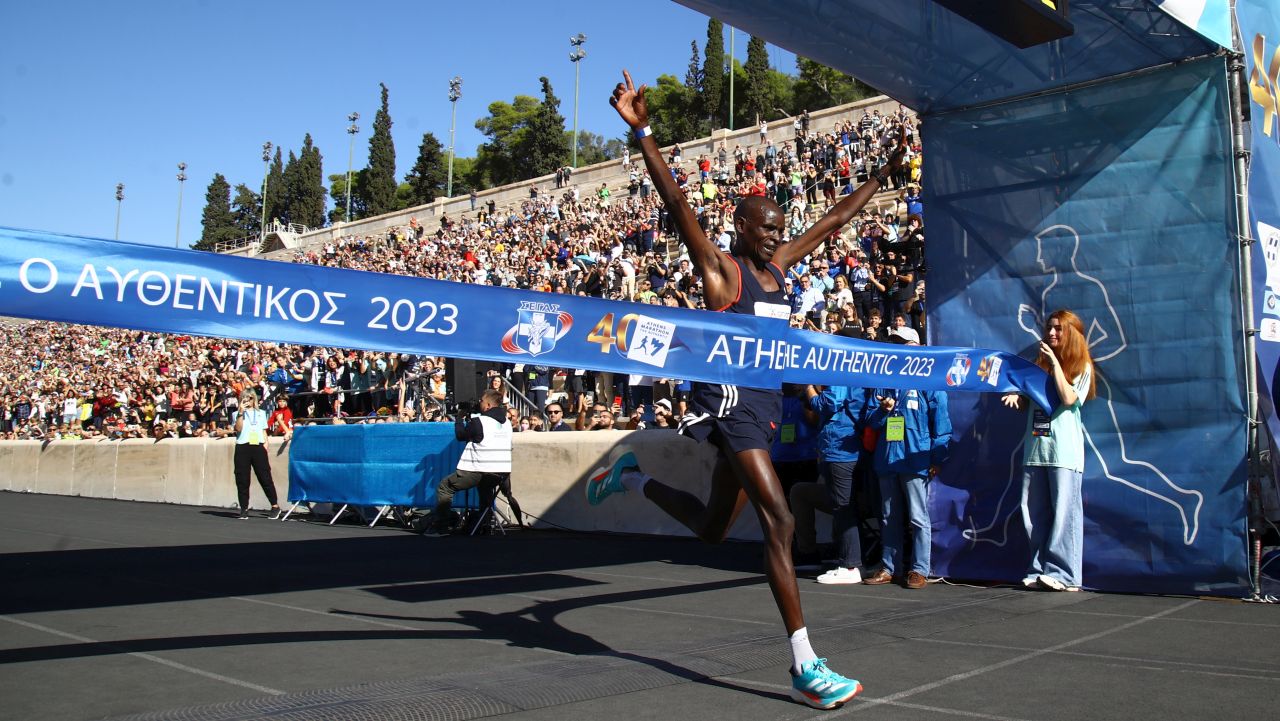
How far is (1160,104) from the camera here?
6914mm

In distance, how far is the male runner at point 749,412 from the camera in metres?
4.00

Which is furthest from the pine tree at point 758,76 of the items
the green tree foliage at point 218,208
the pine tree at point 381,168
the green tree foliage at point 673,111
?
the green tree foliage at point 218,208

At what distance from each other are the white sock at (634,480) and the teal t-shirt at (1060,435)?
2848 millimetres

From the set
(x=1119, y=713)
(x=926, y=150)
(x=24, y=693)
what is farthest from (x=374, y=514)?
(x=1119, y=713)

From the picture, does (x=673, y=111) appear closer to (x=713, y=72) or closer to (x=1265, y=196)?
(x=713, y=72)

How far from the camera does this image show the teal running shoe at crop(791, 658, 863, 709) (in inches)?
150

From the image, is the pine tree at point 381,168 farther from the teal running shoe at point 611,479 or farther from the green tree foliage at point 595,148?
the teal running shoe at point 611,479

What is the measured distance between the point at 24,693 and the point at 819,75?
80.2m

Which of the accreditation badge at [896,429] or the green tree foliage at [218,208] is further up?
the green tree foliage at [218,208]

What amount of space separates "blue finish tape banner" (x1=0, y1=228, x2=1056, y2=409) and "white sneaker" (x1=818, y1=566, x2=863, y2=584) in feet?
8.37

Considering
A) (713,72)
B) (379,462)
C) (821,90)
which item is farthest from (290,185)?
(379,462)

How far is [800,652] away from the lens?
13.0 ft

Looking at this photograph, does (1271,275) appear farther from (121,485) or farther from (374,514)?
(121,485)

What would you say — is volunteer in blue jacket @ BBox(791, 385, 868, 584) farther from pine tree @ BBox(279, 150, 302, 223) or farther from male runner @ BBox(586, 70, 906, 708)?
pine tree @ BBox(279, 150, 302, 223)
